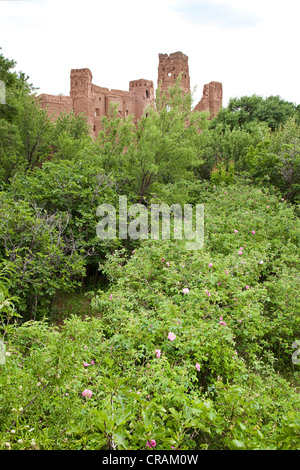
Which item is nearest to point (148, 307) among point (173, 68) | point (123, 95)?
point (173, 68)

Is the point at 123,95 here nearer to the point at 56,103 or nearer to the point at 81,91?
the point at 81,91

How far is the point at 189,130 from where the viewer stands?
9352 mm

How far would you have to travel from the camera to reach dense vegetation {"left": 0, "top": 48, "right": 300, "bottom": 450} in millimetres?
1965

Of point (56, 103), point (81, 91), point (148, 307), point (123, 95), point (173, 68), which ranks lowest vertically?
point (148, 307)

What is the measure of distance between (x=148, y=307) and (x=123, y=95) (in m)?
28.1

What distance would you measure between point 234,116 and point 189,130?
43.3 ft

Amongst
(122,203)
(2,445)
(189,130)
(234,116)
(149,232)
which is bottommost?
(2,445)

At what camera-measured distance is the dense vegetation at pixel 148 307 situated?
196cm

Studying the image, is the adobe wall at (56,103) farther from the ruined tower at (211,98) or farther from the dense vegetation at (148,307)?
the ruined tower at (211,98)

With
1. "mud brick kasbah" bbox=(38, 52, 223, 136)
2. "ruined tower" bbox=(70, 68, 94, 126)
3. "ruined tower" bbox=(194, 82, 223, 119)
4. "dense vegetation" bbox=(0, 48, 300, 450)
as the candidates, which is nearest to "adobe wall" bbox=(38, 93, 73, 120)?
"mud brick kasbah" bbox=(38, 52, 223, 136)

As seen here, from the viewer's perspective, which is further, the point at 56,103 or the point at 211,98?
the point at 211,98

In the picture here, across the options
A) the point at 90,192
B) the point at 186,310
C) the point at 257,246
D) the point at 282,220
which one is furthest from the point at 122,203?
the point at 186,310

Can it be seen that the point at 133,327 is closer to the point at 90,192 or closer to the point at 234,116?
the point at 90,192

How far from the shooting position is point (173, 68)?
25.8 m
